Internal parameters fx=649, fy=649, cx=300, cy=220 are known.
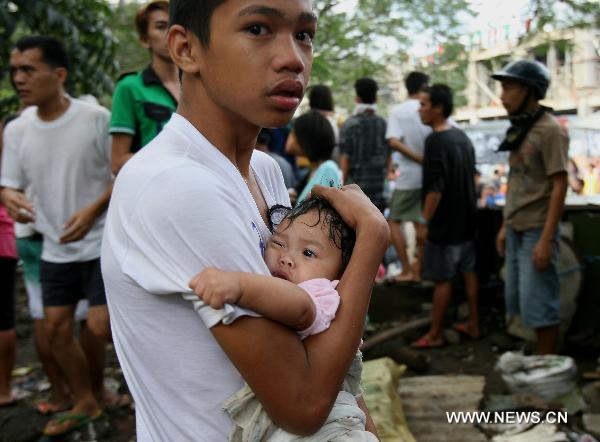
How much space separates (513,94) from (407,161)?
2281 millimetres

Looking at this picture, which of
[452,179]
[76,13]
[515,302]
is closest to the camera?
[515,302]

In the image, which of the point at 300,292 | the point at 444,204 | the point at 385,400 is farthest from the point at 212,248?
the point at 444,204

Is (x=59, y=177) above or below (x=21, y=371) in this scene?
above

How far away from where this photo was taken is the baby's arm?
3.53 feet

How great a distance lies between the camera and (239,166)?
1.50 m

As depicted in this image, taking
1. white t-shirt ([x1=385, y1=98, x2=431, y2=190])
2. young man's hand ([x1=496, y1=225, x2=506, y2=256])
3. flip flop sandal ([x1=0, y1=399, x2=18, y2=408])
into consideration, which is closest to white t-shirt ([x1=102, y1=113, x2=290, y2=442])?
flip flop sandal ([x1=0, y1=399, x2=18, y2=408])

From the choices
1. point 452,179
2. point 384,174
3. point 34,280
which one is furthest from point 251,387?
point 384,174

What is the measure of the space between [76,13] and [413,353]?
482 centimetres

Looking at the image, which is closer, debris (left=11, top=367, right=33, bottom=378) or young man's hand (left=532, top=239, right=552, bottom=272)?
young man's hand (left=532, top=239, right=552, bottom=272)

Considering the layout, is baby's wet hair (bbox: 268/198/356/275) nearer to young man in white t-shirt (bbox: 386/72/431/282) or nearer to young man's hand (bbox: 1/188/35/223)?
young man's hand (bbox: 1/188/35/223)

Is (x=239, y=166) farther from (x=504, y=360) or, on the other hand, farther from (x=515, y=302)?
(x=515, y=302)

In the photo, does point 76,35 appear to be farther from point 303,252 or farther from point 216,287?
point 216,287

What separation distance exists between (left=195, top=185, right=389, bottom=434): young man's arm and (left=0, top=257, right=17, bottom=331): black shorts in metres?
3.84

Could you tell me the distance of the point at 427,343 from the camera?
572cm
